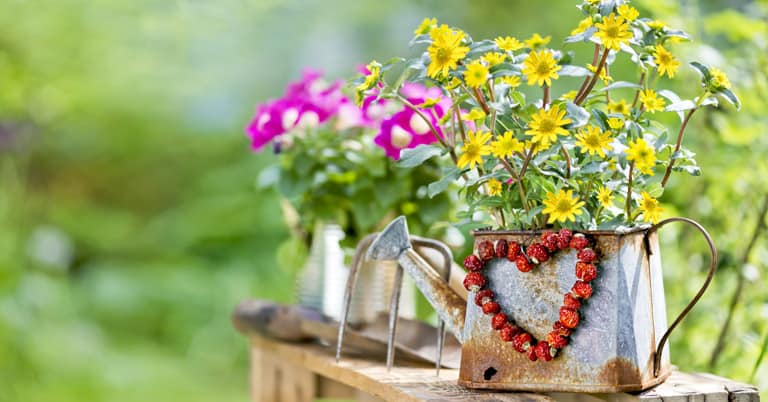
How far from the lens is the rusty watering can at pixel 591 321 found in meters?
0.68

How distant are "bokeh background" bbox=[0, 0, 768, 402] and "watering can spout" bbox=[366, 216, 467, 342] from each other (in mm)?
2016

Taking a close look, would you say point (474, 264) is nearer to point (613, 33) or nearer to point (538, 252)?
point (538, 252)

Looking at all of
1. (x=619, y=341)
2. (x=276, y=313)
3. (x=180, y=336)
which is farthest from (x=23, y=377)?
(x=619, y=341)

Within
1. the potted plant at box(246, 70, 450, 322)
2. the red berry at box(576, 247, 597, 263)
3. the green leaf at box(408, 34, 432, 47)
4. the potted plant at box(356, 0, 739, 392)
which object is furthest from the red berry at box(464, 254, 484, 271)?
the potted plant at box(246, 70, 450, 322)

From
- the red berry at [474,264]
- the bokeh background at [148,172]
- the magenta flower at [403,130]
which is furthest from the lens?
the bokeh background at [148,172]

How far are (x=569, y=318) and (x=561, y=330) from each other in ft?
0.05

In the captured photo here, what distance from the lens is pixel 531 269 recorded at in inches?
28.3

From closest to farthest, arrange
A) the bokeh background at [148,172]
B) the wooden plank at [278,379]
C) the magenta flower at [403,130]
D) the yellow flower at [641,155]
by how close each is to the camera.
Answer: the yellow flower at [641,155]
the magenta flower at [403,130]
the wooden plank at [278,379]
the bokeh background at [148,172]

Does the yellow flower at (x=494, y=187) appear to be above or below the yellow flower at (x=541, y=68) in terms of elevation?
below

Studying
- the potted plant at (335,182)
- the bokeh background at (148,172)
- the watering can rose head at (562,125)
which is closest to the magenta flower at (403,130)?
the potted plant at (335,182)

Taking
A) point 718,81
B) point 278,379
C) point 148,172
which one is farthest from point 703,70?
point 148,172

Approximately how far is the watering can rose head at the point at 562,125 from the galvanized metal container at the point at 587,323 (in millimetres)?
35

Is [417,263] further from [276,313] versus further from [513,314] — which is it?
[276,313]

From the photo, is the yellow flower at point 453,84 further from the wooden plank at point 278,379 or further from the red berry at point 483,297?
the wooden plank at point 278,379
